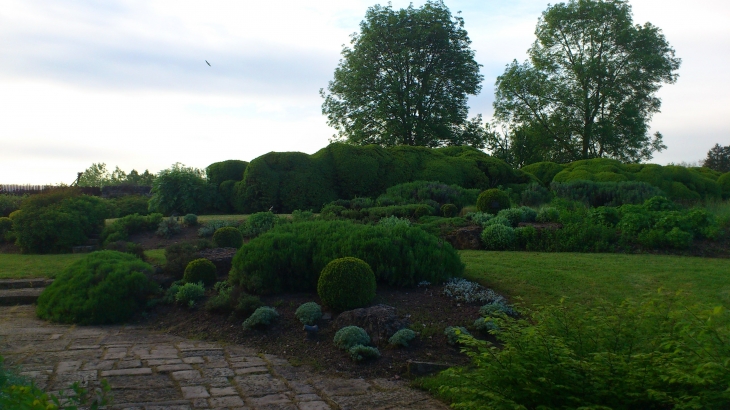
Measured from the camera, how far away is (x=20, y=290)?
891cm

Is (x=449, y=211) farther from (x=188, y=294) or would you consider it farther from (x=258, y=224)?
(x=188, y=294)

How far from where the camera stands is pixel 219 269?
9031 millimetres

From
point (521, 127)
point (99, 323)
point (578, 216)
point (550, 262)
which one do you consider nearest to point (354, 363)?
point (99, 323)

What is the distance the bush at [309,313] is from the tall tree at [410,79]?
890 inches

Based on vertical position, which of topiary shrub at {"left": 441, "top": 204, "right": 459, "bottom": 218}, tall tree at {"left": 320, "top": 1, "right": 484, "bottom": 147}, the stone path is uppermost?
tall tree at {"left": 320, "top": 1, "right": 484, "bottom": 147}

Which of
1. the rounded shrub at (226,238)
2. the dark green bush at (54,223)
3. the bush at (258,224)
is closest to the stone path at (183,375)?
the rounded shrub at (226,238)

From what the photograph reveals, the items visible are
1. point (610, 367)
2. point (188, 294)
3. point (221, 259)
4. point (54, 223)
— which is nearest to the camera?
point (610, 367)

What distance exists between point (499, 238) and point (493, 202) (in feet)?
9.65

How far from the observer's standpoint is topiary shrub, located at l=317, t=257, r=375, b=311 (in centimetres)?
675

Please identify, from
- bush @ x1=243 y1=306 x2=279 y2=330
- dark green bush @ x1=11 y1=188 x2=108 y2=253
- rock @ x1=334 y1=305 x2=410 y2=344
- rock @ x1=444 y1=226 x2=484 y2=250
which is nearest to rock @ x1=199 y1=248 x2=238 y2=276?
bush @ x1=243 y1=306 x2=279 y2=330

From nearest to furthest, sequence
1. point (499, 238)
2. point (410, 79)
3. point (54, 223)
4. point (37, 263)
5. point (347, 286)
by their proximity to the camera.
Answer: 1. point (347, 286)
2. point (499, 238)
3. point (37, 263)
4. point (54, 223)
5. point (410, 79)

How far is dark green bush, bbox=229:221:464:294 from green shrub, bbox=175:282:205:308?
473 mm


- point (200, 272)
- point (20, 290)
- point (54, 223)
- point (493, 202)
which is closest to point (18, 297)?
point (20, 290)

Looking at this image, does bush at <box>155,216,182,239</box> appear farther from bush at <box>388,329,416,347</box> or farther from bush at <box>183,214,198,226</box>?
bush at <box>388,329,416,347</box>
